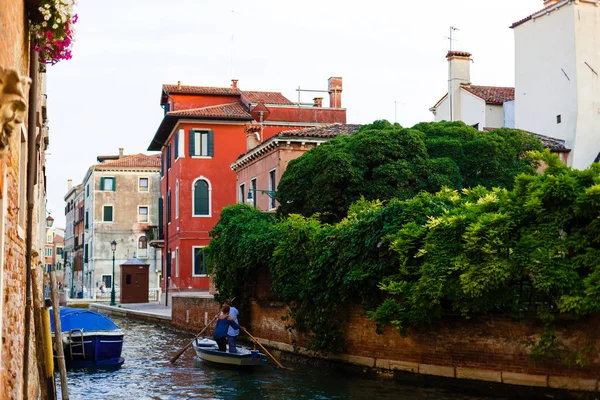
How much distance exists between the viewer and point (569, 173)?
13336mm

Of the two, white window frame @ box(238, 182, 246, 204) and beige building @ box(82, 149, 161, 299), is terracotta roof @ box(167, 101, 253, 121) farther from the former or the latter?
beige building @ box(82, 149, 161, 299)

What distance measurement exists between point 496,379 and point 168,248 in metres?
30.0

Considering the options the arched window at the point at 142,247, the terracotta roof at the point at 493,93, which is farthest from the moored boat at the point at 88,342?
the arched window at the point at 142,247

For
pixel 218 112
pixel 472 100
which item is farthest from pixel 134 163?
pixel 472 100

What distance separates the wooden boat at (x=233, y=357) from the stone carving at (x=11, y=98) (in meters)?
13.7

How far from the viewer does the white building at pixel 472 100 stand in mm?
34750

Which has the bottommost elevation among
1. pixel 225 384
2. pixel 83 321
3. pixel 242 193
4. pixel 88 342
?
pixel 225 384

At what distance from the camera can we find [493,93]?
35969mm

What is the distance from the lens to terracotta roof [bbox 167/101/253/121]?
3697 cm

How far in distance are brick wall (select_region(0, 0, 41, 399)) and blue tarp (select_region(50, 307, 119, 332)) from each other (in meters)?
10.6

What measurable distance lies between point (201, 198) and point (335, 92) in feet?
25.7

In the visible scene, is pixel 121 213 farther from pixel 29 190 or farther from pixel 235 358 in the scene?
pixel 29 190

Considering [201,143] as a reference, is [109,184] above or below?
above

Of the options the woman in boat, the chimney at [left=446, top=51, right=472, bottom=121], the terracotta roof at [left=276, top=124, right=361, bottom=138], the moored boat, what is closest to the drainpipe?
the moored boat
